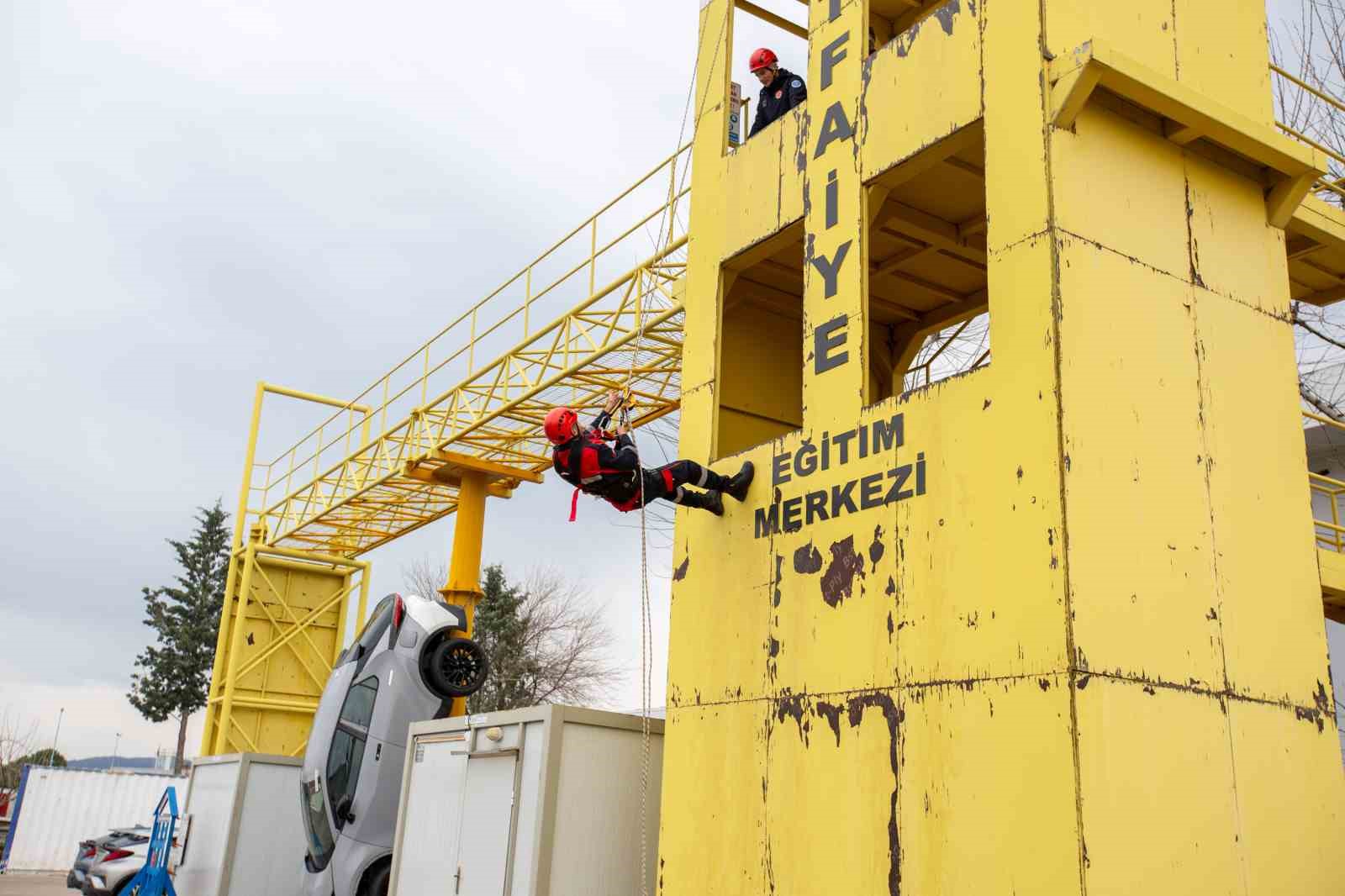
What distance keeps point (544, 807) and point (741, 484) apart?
9.15 feet

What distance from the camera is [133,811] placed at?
111 ft

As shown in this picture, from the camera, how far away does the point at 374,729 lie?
12055 millimetres

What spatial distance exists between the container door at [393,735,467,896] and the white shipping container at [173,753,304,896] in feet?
16.2

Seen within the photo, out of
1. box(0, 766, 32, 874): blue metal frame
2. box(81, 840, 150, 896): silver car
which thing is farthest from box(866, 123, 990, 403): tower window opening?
box(0, 766, 32, 874): blue metal frame

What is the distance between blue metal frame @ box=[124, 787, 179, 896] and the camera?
48.3ft

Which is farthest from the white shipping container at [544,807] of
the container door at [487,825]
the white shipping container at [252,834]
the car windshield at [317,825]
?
the white shipping container at [252,834]

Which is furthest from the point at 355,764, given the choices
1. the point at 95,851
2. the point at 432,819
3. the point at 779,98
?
the point at 95,851

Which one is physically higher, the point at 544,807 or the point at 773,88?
the point at 773,88

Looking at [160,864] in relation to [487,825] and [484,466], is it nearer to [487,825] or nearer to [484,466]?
[487,825]

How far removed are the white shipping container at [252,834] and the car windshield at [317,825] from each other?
7.65 feet

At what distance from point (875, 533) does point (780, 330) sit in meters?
3.98

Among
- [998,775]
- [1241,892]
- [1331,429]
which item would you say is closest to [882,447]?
[998,775]

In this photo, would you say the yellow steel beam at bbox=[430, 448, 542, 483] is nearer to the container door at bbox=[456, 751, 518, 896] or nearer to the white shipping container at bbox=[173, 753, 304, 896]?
the white shipping container at bbox=[173, 753, 304, 896]

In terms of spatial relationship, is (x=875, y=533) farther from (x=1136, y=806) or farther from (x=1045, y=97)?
(x=1045, y=97)
